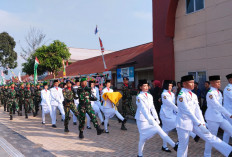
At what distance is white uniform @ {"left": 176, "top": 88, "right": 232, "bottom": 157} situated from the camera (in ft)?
13.4

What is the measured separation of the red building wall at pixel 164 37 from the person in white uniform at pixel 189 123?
6.57 m

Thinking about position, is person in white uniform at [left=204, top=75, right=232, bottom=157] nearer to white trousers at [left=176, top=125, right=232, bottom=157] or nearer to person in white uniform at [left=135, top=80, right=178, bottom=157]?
white trousers at [left=176, top=125, right=232, bottom=157]

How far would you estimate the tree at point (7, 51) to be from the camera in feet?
133

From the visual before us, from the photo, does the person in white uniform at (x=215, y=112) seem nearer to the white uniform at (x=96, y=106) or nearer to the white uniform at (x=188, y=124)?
the white uniform at (x=188, y=124)

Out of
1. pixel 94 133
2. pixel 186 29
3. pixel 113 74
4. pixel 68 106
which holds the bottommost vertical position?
pixel 94 133

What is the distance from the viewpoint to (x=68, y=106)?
8422 mm

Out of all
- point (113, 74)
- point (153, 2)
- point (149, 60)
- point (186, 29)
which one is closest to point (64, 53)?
point (113, 74)

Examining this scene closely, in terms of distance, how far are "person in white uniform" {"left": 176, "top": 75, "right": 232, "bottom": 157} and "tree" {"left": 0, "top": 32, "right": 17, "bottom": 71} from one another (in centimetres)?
4311

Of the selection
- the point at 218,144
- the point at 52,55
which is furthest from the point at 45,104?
the point at 52,55

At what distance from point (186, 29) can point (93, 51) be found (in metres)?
34.3

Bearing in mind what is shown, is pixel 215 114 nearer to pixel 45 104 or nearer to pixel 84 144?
pixel 84 144

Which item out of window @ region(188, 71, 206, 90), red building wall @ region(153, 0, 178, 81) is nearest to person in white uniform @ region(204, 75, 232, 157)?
window @ region(188, 71, 206, 90)

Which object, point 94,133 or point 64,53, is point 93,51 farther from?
point 94,133

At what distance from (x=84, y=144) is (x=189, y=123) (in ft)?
11.8
